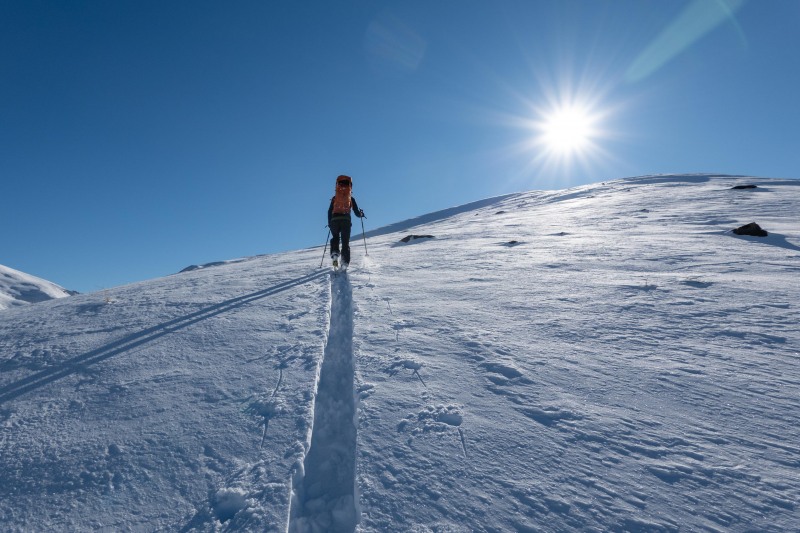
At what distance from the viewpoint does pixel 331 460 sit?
9.89ft

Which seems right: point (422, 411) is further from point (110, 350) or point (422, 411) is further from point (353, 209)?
point (353, 209)

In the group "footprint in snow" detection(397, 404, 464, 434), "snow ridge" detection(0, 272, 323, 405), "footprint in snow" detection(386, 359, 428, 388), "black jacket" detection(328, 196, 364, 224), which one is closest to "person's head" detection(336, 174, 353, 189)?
"black jacket" detection(328, 196, 364, 224)

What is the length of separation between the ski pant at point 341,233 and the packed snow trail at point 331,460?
247 inches

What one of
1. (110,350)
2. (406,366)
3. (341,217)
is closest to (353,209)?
(341,217)

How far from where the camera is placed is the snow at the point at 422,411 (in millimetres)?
2436

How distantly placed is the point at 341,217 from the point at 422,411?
8.41 meters

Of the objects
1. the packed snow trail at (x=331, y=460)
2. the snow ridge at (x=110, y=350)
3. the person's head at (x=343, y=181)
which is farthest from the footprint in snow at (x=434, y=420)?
the person's head at (x=343, y=181)

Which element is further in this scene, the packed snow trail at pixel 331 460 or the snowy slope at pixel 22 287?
the snowy slope at pixel 22 287

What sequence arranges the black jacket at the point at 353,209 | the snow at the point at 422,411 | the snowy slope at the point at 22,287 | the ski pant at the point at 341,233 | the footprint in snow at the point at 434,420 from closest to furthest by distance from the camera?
the snow at the point at 422,411 < the footprint in snow at the point at 434,420 < the ski pant at the point at 341,233 < the black jacket at the point at 353,209 < the snowy slope at the point at 22,287

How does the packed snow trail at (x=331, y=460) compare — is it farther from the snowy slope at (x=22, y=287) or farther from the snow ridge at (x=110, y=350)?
the snowy slope at (x=22, y=287)

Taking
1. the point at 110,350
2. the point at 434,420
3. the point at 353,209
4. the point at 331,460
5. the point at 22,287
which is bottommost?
the point at 331,460

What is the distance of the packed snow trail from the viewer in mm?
2496

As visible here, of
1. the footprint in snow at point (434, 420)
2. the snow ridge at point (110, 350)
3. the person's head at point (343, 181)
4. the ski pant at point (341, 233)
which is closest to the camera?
the footprint in snow at point (434, 420)

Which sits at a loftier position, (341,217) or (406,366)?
(341,217)
